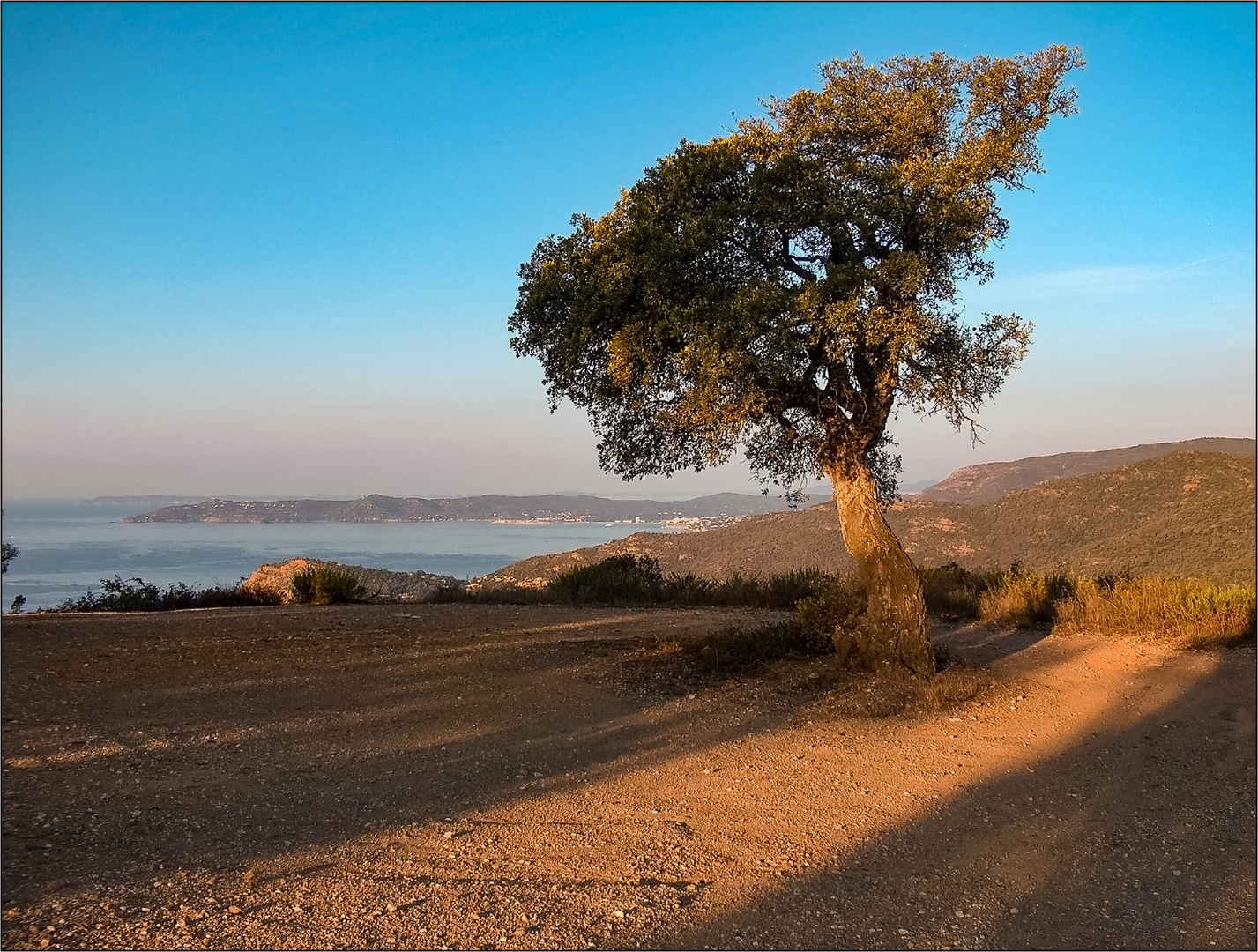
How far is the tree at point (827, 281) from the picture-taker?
880 cm

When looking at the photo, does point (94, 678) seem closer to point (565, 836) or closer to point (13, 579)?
point (565, 836)

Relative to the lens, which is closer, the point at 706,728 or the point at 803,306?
the point at 706,728

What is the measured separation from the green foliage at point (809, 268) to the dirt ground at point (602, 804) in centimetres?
319

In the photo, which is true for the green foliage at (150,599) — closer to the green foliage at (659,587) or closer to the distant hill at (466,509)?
the green foliage at (659,587)

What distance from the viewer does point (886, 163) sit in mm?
9953

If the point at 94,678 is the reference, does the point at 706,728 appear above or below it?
below

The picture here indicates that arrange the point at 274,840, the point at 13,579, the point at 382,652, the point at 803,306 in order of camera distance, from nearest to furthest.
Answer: the point at 274,840 → the point at 803,306 → the point at 382,652 → the point at 13,579

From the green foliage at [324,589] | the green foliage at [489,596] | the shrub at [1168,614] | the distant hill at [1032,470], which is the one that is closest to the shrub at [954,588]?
the shrub at [1168,614]

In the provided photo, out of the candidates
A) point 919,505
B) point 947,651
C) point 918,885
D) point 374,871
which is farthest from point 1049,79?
point 919,505

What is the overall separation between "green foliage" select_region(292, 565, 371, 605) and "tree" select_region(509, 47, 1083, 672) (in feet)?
27.4

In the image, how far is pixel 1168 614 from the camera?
1271 centimetres

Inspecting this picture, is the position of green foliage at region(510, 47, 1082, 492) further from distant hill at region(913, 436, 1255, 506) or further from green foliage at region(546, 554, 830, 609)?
distant hill at region(913, 436, 1255, 506)

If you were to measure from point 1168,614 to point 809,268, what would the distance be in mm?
7994

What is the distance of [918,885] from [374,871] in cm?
286
